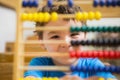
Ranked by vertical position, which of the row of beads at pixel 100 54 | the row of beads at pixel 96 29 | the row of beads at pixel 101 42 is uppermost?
the row of beads at pixel 96 29

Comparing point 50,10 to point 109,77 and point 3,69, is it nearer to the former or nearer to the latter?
point 109,77

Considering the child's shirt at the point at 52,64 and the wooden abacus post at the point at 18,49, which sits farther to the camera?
the child's shirt at the point at 52,64

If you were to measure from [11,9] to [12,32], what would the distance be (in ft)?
0.79

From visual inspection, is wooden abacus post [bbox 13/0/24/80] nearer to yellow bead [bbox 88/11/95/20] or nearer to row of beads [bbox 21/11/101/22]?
row of beads [bbox 21/11/101/22]

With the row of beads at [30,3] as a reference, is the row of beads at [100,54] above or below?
below

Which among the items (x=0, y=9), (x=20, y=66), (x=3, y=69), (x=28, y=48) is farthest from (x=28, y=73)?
(x=0, y=9)

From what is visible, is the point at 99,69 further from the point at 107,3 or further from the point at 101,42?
the point at 107,3

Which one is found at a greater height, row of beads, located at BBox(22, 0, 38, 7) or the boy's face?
row of beads, located at BBox(22, 0, 38, 7)

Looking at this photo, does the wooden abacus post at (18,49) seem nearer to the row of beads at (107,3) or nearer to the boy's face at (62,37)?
the boy's face at (62,37)

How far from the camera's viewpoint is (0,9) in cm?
217

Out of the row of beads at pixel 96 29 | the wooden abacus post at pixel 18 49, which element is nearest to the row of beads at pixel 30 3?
the wooden abacus post at pixel 18 49

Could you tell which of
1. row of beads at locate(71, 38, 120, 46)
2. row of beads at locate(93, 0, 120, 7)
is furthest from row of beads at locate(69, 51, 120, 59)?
row of beads at locate(93, 0, 120, 7)

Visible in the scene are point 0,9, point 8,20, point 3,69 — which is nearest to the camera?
point 3,69

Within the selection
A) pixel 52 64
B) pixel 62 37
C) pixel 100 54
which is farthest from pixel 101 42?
pixel 52 64
